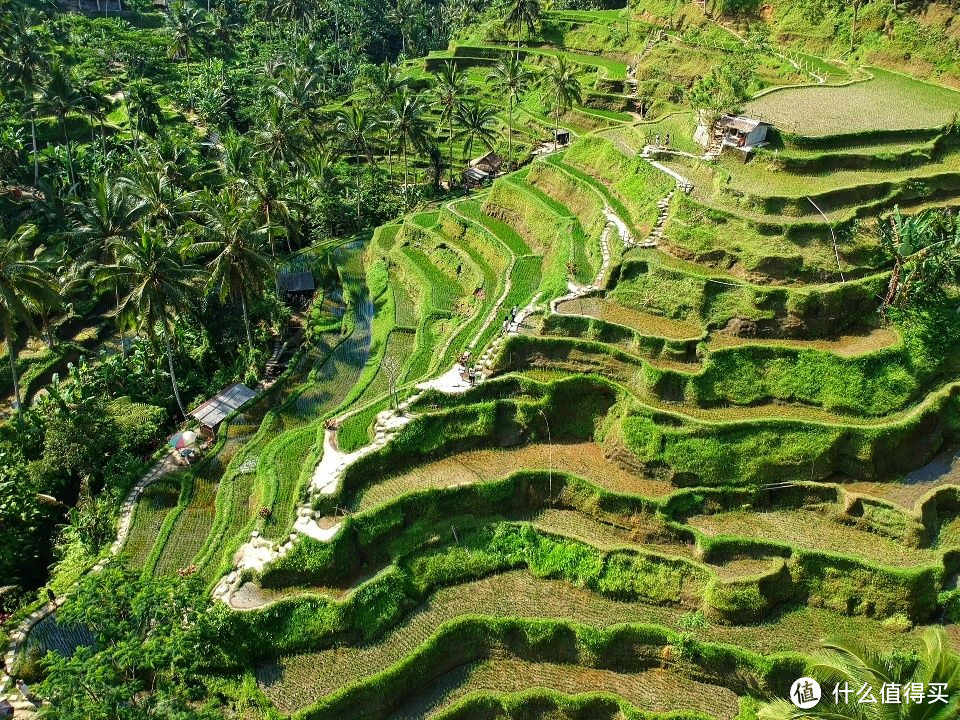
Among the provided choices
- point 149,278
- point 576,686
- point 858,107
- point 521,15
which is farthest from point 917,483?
point 521,15

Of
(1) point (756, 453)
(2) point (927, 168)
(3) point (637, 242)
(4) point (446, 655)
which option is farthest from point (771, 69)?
(4) point (446, 655)

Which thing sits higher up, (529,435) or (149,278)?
(149,278)

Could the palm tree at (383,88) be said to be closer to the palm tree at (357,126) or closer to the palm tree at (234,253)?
the palm tree at (357,126)

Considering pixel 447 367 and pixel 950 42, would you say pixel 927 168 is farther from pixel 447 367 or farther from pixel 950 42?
pixel 447 367

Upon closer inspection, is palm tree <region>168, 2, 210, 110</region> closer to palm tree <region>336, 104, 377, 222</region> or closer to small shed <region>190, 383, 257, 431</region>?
palm tree <region>336, 104, 377, 222</region>

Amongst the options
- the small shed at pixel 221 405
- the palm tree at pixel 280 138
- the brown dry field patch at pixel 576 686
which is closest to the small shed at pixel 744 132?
the brown dry field patch at pixel 576 686

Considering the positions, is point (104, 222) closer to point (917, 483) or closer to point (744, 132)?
point (744, 132)

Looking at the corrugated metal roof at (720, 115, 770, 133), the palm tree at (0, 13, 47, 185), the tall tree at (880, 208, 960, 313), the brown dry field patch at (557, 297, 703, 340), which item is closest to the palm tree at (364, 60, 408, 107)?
the palm tree at (0, 13, 47, 185)
